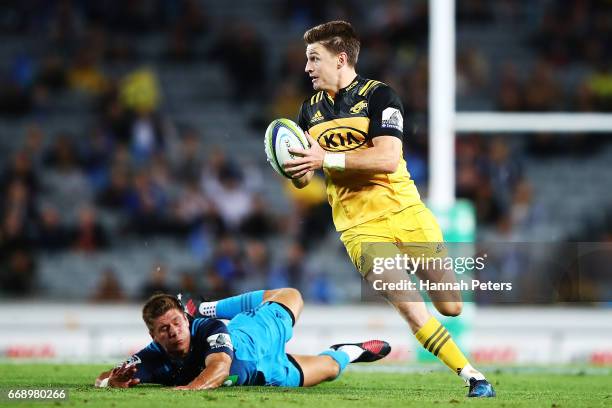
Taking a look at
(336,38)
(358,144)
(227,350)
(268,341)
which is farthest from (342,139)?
(227,350)

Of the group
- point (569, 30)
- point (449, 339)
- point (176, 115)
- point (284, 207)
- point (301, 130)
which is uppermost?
point (569, 30)

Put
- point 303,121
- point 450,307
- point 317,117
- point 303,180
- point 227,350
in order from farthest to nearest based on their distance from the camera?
point 303,121, point 317,117, point 303,180, point 450,307, point 227,350

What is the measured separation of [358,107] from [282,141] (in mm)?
492

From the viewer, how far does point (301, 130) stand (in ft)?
22.7

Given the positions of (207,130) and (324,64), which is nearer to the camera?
(324,64)

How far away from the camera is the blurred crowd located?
13.6m

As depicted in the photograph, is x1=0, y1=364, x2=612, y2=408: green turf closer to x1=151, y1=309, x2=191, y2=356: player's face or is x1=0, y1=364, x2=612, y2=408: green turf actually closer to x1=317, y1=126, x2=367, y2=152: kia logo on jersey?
x1=151, y1=309, x2=191, y2=356: player's face

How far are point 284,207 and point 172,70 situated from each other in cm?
312

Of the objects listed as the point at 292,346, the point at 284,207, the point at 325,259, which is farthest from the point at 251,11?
the point at 292,346

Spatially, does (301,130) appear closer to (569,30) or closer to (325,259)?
(325,259)

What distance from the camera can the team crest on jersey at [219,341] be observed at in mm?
6703

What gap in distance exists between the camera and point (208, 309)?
7.68 metres

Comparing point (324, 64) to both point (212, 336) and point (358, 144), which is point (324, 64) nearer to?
point (358, 144)

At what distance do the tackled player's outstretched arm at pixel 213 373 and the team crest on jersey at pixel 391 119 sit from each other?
5.24 feet
